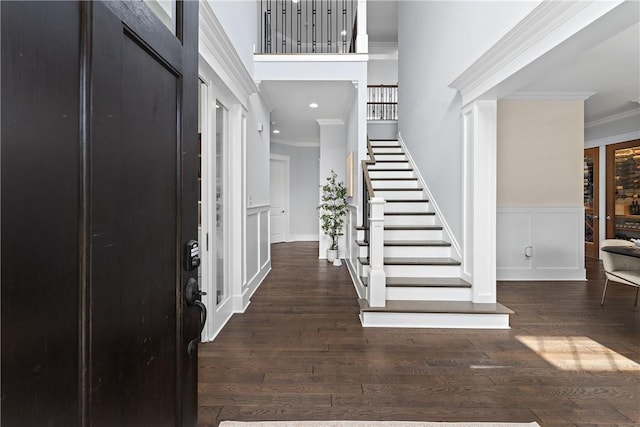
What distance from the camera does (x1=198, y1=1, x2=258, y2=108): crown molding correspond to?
2.38 metres

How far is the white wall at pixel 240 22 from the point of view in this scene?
9.48 feet

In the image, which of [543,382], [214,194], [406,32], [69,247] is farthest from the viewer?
[406,32]

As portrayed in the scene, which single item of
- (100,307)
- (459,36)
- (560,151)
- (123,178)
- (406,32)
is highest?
(406,32)

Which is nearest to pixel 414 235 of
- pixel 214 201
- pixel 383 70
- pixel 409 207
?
pixel 409 207

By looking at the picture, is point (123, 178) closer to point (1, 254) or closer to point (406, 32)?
point (1, 254)

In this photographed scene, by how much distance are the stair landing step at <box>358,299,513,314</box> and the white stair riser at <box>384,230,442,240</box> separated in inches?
44.7

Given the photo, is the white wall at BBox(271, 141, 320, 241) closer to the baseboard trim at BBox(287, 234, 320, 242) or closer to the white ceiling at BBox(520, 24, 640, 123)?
the baseboard trim at BBox(287, 234, 320, 242)

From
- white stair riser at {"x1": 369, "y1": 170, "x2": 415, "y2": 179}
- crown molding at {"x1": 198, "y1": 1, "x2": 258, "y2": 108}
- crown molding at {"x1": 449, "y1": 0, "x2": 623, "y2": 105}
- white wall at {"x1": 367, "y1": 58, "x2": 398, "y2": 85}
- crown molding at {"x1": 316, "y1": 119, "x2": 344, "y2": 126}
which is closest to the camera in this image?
crown molding at {"x1": 449, "y1": 0, "x2": 623, "y2": 105}

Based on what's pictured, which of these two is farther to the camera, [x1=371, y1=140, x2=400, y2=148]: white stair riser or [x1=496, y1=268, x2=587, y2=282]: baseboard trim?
[x1=371, y1=140, x2=400, y2=148]: white stair riser

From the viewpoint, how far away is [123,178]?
0.69 meters

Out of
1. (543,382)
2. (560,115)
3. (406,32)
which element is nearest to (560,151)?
(560,115)

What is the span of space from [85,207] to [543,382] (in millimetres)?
2710

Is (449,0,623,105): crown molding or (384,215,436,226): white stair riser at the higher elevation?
(449,0,623,105): crown molding

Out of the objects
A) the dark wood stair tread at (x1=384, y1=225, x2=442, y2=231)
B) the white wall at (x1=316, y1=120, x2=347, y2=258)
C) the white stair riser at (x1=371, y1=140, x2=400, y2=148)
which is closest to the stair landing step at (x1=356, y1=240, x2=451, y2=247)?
the dark wood stair tread at (x1=384, y1=225, x2=442, y2=231)
